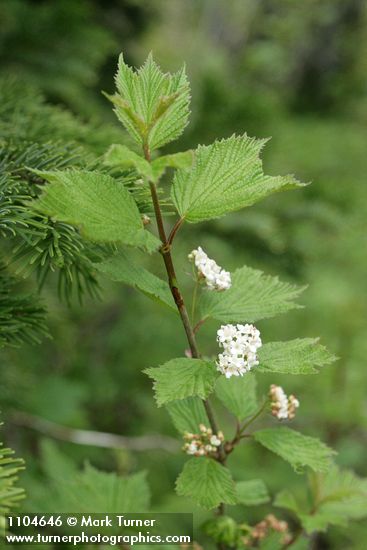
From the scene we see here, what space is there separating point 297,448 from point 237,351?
252 millimetres

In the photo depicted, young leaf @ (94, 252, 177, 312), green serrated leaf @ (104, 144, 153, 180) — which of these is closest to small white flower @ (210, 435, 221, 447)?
young leaf @ (94, 252, 177, 312)

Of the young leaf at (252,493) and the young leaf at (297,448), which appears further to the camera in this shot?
the young leaf at (252,493)

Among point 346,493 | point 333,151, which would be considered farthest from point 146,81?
point 333,151

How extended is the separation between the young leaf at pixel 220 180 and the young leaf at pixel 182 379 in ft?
0.70

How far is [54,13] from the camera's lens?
6.49 feet

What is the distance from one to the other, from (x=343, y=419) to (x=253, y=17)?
374 cm

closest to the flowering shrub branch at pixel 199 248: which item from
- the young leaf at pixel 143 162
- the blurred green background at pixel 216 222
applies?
the young leaf at pixel 143 162

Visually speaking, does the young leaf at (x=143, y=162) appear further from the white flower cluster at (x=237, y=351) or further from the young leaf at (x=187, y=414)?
the young leaf at (x=187, y=414)

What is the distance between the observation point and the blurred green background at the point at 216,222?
1.83 m

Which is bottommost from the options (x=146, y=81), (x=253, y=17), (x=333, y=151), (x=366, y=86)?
(x=146, y=81)

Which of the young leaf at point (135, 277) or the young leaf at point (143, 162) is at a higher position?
the young leaf at point (143, 162)

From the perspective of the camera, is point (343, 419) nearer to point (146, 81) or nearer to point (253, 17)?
point (146, 81)

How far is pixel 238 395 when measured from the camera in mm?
972

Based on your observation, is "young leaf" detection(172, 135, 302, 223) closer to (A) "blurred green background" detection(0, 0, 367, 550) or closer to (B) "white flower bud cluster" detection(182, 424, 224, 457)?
(A) "blurred green background" detection(0, 0, 367, 550)
